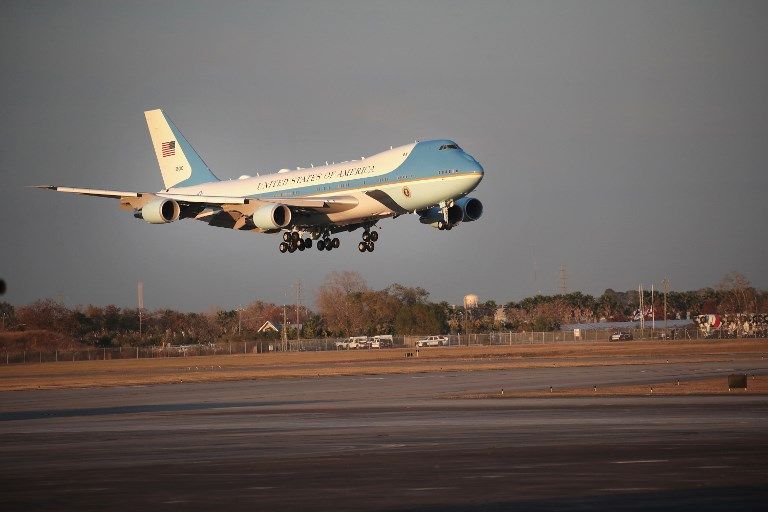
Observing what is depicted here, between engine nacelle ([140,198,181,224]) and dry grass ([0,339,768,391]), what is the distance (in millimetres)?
10345

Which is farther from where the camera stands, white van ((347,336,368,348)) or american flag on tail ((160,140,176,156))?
white van ((347,336,368,348))

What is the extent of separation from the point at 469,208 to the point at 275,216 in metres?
11.3

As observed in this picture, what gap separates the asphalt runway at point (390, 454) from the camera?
65.7ft

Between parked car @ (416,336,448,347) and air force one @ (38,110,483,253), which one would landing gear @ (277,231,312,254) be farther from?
parked car @ (416,336,448,347)

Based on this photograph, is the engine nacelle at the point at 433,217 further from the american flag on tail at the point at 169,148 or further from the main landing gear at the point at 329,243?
the american flag on tail at the point at 169,148

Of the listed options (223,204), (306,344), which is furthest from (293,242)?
(306,344)

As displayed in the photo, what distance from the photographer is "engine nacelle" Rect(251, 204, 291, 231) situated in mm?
66000

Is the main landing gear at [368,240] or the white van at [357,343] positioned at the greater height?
the main landing gear at [368,240]

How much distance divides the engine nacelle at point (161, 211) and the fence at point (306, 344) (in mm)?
38446

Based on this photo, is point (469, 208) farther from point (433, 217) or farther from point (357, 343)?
point (357, 343)

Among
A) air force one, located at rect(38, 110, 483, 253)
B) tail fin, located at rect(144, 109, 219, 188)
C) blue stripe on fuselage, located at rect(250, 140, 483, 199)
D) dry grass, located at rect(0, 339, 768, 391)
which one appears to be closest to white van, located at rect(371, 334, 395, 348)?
dry grass, located at rect(0, 339, 768, 391)

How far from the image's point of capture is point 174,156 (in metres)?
88.1

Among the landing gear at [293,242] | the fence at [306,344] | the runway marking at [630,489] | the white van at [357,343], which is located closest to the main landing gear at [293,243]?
the landing gear at [293,242]

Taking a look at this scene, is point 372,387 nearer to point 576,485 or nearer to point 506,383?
point 506,383
